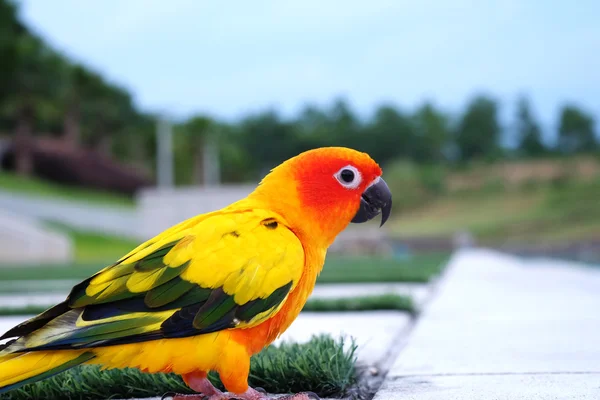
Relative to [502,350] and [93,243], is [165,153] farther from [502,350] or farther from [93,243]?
[502,350]

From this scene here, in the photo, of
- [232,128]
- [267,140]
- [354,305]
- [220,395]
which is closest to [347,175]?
[220,395]

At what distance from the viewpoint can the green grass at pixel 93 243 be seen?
24.9 meters

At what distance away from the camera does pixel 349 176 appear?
88.1 inches

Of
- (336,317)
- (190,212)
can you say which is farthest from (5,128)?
(336,317)

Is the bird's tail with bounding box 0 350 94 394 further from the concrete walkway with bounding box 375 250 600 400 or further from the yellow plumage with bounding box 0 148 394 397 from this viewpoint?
the concrete walkway with bounding box 375 250 600 400

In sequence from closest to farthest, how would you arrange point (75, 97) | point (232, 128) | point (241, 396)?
point (241, 396)
point (75, 97)
point (232, 128)

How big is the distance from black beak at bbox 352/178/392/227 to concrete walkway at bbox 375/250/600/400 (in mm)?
625

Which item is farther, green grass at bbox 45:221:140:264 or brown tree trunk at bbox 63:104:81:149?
brown tree trunk at bbox 63:104:81:149

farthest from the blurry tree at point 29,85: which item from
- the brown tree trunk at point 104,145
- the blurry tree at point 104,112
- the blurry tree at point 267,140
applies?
the blurry tree at point 267,140

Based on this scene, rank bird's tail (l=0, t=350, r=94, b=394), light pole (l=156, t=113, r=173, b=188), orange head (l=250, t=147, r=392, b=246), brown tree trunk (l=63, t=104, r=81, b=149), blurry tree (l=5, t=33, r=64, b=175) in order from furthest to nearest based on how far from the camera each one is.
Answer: brown tree trunk (l=63, t=104, r=81, b=149) → blurry tree (l=5, t=33, r=64, b=175) → light pole (l=156, t=113, r=173, b=188) → orange head (l=250, t=147, r=392, b=246) → bird's tail (l=0, t=350, r=94, b=394)

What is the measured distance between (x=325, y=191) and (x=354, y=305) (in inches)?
105

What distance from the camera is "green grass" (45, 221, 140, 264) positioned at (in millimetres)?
24938

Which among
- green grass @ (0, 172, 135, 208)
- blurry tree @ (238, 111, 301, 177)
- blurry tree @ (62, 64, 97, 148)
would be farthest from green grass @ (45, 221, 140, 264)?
blurry tree @ (238, 111, 301, 177)

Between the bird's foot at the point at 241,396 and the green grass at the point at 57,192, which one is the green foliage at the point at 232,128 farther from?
the bird's foot at the point at 241,396
